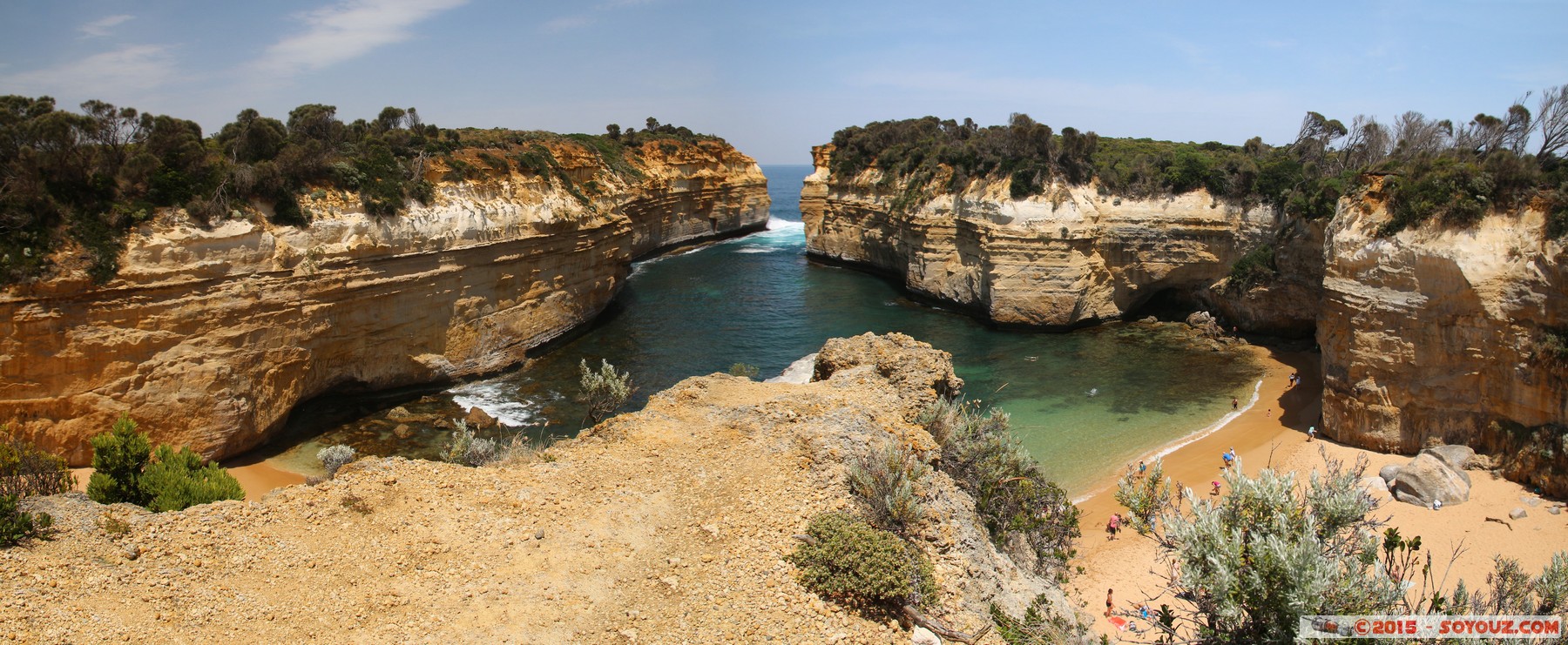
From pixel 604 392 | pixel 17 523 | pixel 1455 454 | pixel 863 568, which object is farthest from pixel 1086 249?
pixel 17 523

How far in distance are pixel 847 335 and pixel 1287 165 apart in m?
21.4

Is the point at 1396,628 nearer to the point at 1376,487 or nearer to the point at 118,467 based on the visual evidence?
the point at 1376,487

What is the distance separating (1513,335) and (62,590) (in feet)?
93.9

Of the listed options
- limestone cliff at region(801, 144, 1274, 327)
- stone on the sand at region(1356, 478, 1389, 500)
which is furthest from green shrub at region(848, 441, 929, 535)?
limestone cliff at region(801, 144, 1274, 327)

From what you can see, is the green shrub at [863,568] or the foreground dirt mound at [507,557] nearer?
the foreground dirt mound at [507,557]

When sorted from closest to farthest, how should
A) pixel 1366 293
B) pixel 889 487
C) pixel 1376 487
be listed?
pixel 889 487 → pixel 1376 487 → pixel 1366 293

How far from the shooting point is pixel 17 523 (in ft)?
28.5

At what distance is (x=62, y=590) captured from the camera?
796 cm

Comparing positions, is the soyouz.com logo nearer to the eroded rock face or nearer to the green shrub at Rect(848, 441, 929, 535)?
the green shrub at Rect(848, 441, 929, 535)

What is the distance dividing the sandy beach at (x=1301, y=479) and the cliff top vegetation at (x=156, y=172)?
2415 cm

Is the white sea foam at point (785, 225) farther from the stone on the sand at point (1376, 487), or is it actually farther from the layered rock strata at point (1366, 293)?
the stone on the sand at point (1376, 487)

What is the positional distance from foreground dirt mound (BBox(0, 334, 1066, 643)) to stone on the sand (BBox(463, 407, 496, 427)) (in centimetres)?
1279

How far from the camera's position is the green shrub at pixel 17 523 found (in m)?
8.60

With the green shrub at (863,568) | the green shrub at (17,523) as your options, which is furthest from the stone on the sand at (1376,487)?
the green shrub at (17,523)
